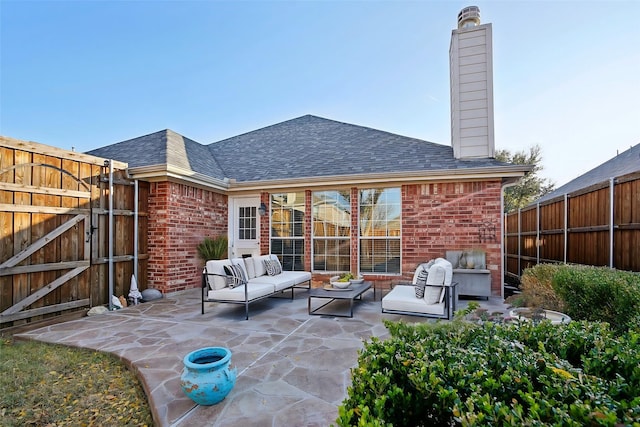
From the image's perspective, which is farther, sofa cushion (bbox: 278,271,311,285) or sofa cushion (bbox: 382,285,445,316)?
sofa cushion (bbox: 278,271,311,285)

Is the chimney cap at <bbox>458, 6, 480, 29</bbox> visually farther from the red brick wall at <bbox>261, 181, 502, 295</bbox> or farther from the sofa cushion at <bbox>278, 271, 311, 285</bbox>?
the sofa cushion at <bbox>278, 271, 311, 285</bbox>

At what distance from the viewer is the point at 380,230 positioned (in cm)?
754

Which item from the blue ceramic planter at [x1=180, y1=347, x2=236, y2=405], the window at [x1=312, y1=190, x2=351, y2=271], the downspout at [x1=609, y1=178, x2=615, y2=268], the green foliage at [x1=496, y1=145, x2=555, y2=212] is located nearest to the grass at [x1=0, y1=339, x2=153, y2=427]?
the blue ceramic planter at [x1=180, y1=347, x2=236, y2=405]

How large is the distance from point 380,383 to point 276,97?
11308 millimetres

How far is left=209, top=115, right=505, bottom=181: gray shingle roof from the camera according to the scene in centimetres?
748

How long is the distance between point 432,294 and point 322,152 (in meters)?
5.67

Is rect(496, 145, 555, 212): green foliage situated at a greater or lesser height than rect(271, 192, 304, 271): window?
greater

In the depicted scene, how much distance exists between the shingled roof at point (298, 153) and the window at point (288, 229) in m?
0.66

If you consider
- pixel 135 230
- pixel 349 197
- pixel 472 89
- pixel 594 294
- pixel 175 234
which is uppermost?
pixel 472 89

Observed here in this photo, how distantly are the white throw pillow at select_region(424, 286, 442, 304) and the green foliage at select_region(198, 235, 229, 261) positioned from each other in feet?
17.1

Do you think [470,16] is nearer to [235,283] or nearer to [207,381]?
[235,283]

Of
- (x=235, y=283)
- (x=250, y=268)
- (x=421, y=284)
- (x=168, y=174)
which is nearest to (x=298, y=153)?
(x=168, y=174)

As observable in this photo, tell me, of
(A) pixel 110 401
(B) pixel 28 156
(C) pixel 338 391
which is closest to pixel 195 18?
(B) pixel 28 156

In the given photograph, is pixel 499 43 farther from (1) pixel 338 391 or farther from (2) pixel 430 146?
(1) pixel 338 391
